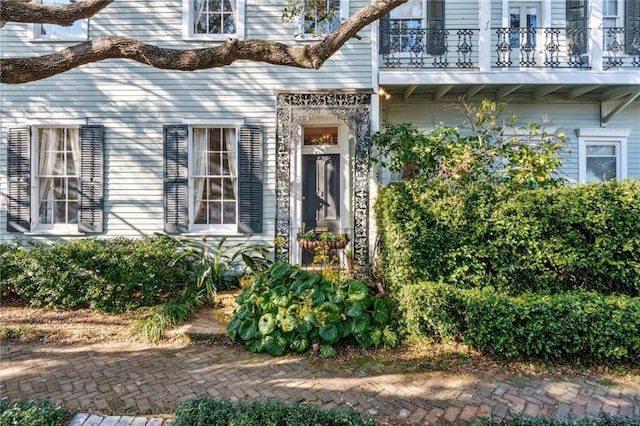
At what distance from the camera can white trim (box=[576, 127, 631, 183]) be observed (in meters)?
7.45

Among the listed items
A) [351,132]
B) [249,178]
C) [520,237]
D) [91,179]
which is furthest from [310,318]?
[91,179]

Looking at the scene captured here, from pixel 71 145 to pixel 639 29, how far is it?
11.7 m

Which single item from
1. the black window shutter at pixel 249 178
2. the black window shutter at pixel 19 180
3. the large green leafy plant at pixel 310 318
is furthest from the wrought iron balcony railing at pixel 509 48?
the black window shutter at pixel 19 180

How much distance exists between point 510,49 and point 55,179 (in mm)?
9414

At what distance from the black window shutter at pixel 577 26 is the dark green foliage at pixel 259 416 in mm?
7974

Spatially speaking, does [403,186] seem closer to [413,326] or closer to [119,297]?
[413,326]

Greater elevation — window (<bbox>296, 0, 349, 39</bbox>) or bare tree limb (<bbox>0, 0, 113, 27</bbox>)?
window (<bbox>296, 0, 349, 39</bbox>)

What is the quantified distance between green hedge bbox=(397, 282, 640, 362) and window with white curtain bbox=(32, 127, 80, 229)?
7070 millimetres

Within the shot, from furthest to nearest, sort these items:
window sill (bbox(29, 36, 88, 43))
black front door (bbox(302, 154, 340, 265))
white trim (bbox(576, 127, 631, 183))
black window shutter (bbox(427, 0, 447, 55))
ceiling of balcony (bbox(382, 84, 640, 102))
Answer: white trim (bbox(576, 127, 631, 183)) < black front door (bbox(302, 154, 340, 265)) < black window shutter (bbox(427, 0, 447, 55)) < ceiling of balcony (bbox(382, 84, 640, 102)) < window sill (bbox(29, 36, 88, 43))

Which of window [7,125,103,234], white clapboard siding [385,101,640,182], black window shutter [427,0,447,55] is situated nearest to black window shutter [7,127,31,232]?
window [7,125,103,234]

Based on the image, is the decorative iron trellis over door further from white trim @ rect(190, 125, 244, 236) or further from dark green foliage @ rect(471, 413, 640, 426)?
dark green foliage @ rect(471, 413, 640, 426)

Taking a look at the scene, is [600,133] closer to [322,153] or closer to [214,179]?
[322,153]

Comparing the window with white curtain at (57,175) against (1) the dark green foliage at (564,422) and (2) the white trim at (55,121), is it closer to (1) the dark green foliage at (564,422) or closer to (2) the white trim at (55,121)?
(2) the white trim at (55,121)

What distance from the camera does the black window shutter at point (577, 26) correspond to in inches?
273
